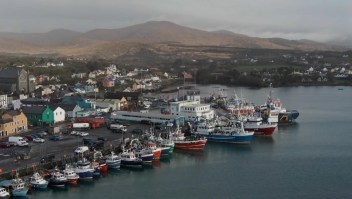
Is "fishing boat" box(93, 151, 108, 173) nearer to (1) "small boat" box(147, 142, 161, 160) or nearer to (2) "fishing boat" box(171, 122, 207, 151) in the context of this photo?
(1) "small boat" box(147, 142, 161, 160)

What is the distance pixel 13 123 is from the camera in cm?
923

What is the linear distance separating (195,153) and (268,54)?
3548cm

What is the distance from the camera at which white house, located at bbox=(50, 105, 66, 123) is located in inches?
411

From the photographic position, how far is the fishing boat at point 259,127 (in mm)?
10766

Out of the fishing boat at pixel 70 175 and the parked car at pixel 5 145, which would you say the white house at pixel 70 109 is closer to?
the parked car at pixel 5 145

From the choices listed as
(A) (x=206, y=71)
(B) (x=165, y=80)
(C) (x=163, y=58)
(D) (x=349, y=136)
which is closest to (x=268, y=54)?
(C) (x=163, y=58)

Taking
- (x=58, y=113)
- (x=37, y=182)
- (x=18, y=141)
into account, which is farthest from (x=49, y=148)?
(x=58, y=113)

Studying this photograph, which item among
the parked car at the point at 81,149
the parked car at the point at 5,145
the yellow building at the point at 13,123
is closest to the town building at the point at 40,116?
the yellow building at the point at 13,123

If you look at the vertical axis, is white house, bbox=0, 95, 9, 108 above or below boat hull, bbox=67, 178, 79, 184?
above

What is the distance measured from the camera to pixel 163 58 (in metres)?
42.2

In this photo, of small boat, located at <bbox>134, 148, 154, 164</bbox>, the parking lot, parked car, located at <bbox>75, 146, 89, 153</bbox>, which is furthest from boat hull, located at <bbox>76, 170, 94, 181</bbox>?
small boat, located at <bbox>134, 148, 154, 164</bbox>

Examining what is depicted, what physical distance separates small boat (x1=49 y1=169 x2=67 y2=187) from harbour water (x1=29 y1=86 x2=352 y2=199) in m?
0.11

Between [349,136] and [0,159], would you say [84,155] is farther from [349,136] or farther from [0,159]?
[349,136]

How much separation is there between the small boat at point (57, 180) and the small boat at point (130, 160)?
131cm
